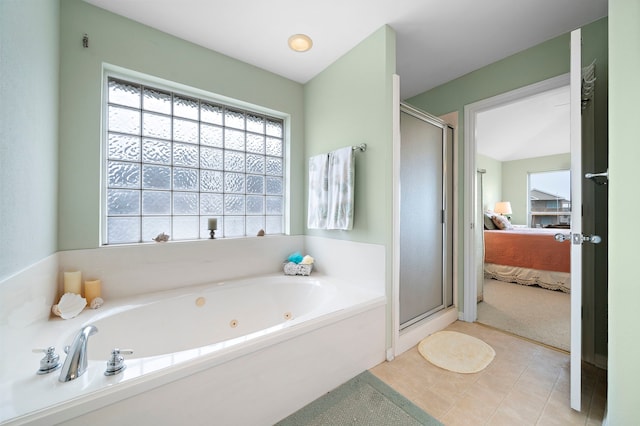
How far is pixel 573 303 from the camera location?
126 centimetres

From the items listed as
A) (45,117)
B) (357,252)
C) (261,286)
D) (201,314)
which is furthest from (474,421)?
(45,117)

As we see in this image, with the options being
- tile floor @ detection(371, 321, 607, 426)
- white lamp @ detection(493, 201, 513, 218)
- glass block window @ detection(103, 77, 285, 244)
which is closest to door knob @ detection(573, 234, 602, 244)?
tile floor @ detection(371, 321, 607, 426)

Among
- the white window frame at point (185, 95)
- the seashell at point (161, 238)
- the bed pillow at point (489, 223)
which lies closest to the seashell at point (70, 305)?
the white window frame at point (185, 95)

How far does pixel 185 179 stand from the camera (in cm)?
205

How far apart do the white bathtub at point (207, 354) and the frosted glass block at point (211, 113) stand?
1422 mm

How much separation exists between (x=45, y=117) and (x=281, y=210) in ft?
5.68

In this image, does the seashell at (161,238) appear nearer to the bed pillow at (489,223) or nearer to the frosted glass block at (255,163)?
the frosted glass block at (255,163)

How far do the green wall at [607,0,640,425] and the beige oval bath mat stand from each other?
2.31ft

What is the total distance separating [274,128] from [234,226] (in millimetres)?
1084

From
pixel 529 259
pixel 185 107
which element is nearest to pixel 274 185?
pixel 185 107

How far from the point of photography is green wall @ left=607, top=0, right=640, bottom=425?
960 millimetres

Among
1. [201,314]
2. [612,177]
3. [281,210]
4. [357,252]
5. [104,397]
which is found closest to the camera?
[104,397]

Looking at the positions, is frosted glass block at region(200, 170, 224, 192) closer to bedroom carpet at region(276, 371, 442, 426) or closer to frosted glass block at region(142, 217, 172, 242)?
frosted glass block at region(142, 217, 172, 242)

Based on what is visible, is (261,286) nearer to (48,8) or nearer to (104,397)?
(104,397)
